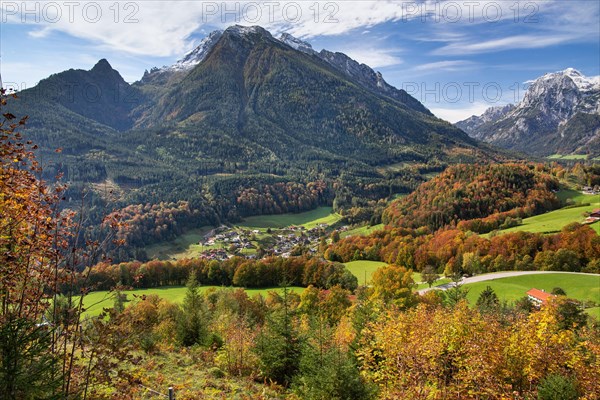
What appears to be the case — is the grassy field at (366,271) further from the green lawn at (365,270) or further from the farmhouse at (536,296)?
the farmhouse at (536,296)

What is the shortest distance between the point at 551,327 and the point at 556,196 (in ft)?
434

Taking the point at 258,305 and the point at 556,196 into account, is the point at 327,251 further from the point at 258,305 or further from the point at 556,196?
the point at 556,196

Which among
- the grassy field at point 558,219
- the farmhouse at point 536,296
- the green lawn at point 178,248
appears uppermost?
the grassy field at point 558,219

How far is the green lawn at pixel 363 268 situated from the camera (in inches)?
3600

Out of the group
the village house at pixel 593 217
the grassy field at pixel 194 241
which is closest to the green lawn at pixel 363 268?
the grassy field at pixel 194 241

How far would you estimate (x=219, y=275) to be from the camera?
9175 cm

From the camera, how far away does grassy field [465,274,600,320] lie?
64812 millimetres

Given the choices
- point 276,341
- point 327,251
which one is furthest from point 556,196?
point 276,341

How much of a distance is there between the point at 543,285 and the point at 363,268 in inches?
1620

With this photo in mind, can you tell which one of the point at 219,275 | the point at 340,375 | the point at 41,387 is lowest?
the point at 219,275

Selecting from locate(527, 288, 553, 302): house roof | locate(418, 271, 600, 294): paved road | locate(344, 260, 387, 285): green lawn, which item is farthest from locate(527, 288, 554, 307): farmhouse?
locate(344, 260, 387, 285): green lawn

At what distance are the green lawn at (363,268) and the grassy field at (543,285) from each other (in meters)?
23.8

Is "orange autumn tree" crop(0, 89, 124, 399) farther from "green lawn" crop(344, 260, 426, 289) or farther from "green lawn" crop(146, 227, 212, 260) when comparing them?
"green lawn" crop(146, 227, 212, 260)

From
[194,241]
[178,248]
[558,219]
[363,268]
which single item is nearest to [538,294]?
[363,268]
